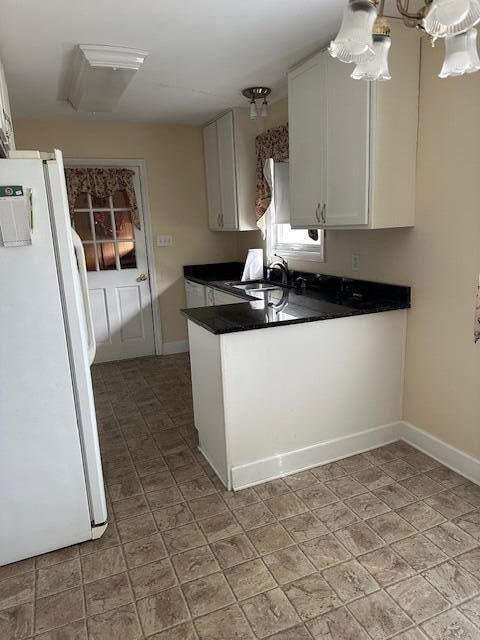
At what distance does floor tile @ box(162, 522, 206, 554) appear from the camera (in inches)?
77.8

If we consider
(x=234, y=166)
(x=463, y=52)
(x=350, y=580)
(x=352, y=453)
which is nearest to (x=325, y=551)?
(x=350, y=580)

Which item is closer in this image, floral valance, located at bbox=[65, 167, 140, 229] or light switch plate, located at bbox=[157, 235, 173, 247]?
floral valance, located at bbox=[65, 167, 140, 229]

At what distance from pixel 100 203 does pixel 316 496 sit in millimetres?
3503

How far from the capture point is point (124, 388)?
12.9ft

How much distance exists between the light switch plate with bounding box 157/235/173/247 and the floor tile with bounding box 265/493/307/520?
123 inches

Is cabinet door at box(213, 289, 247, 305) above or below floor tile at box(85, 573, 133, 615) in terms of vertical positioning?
above

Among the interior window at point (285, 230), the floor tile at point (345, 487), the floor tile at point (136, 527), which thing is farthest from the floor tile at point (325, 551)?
the interior window at point (285, 230)

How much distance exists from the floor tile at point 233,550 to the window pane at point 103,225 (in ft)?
11.1

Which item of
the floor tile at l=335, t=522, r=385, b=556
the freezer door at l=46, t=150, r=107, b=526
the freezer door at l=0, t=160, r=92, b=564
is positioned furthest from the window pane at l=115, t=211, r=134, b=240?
the floor tile at l=335, t=522, r=385, b=556

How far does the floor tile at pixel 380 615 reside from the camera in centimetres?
153

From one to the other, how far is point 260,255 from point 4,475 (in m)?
2.84

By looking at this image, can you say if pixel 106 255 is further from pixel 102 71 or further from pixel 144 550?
pixel 144 550

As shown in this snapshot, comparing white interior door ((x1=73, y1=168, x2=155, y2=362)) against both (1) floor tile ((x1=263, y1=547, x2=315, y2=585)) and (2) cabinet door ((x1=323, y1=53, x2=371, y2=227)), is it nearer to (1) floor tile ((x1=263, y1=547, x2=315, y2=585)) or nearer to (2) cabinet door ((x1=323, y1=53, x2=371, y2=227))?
(2) cabinet door ((x1=323, y1=53, x2=371, y2=227))

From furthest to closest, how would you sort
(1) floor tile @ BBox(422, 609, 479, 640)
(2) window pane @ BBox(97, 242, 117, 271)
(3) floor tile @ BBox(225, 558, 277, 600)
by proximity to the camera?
(2) window pane @ BBox(97, 242, 117, 271) < (3) floor tile @ BBox(225, 558, 277, 600) < (1) floor tile @ BBox(422, 609, 479, 640)
